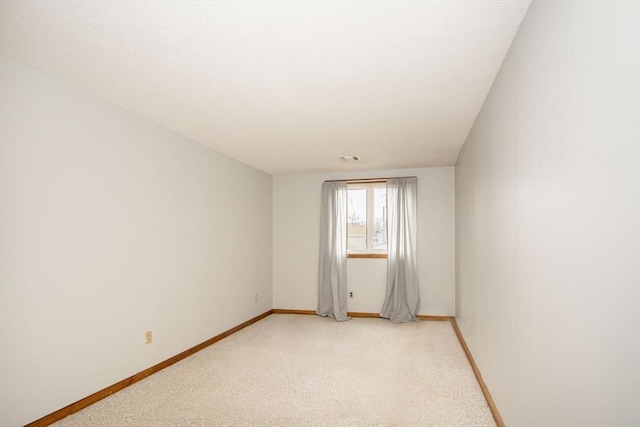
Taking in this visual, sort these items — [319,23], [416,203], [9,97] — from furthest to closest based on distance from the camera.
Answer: [416,203], [9,97], [319,23]

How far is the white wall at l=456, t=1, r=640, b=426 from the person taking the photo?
905 millimetres

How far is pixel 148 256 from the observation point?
3.35 meters

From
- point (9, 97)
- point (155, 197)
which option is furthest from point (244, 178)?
point (9, 97)

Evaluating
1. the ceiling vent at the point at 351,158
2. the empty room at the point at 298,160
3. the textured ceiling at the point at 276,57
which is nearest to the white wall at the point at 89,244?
the empty room at the point at 298,160

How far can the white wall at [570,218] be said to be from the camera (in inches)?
35.6

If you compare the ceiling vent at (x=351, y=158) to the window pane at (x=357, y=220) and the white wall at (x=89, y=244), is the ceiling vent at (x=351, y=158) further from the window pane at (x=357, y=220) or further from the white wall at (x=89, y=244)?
the white wall at (x=89, y=244)

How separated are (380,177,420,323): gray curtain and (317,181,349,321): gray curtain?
72 centimetres

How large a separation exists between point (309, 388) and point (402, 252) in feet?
9.88

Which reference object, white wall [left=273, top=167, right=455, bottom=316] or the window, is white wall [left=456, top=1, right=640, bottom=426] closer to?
white wall [left=273, top=167, right=455, bottom=316]

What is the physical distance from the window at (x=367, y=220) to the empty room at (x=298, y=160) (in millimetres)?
1024

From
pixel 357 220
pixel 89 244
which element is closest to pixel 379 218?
pixel 357 220

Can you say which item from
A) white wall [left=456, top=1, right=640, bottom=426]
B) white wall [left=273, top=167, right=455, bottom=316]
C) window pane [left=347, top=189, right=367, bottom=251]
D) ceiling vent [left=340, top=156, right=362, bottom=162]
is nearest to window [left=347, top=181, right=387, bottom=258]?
window pane [left=347, top=189, right=367, bottom=251]

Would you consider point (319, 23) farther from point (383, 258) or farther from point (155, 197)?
point (383, 258)

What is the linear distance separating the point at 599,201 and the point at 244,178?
4.63 metres
